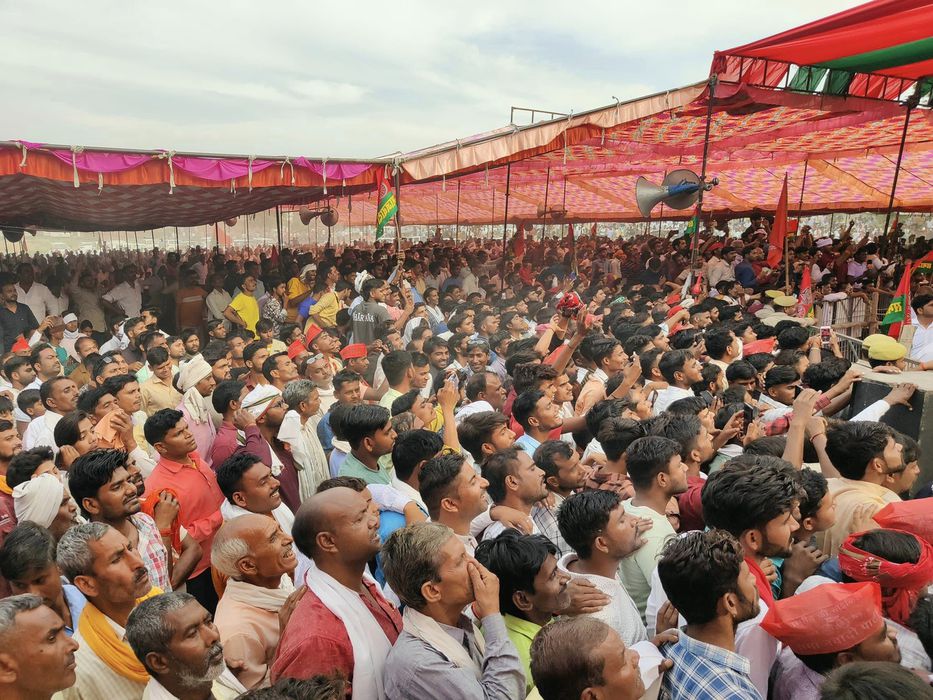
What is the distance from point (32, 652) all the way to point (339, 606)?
78 cm

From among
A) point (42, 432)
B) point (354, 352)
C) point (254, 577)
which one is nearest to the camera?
point (254, 577)

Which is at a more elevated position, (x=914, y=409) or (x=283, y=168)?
(x=283, y=168)

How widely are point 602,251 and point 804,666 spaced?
15.7 metres

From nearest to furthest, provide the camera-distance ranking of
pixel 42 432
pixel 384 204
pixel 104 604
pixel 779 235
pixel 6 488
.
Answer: pixel 104 604 < pixel 6 488 < pixel 42 432 < pixel 384 204 < pixel 779 235

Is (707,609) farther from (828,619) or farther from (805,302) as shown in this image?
(805,302)

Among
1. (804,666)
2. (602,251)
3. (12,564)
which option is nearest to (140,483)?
(12,564)

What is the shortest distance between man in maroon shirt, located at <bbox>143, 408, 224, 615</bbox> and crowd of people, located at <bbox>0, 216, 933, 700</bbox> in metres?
0.01

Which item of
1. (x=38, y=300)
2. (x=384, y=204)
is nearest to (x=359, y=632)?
(x=384, y=204)

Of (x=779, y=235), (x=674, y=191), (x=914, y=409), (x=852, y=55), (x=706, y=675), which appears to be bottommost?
(x=706, y=675)

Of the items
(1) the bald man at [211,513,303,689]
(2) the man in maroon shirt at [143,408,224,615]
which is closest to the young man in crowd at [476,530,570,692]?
A: (1) the bald man at [211,513,303,689]

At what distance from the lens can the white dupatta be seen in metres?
1.94

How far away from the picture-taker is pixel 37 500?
2.79 meters

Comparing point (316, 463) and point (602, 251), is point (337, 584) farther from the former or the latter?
point (602, 251)

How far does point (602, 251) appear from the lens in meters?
17.2
